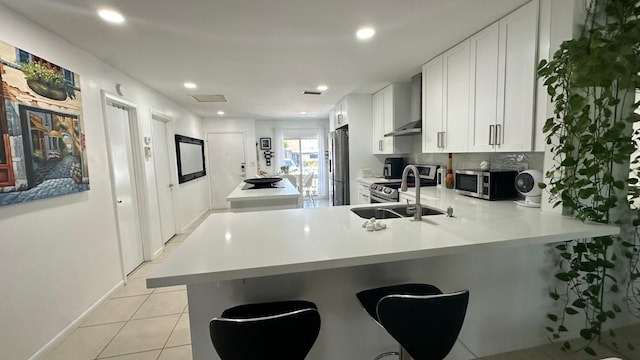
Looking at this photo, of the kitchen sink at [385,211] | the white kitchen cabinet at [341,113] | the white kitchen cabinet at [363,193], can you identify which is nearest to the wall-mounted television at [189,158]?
the white kitchen cabinet at [341,113]

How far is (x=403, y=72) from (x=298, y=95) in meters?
1.74

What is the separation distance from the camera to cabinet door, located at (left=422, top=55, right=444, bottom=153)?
111 inches

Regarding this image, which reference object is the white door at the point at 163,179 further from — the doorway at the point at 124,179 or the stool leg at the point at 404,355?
the stool leg at the point at 404,355

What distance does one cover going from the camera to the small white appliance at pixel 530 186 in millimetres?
1892

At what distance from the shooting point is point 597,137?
1.48m

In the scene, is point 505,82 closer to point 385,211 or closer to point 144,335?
point 385,211

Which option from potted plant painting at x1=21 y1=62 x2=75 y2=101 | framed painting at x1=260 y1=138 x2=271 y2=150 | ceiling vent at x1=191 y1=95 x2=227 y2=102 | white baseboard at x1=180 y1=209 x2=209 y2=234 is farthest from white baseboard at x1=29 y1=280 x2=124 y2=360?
framed painting at x1=260 y1=138 x2=271 y2=150

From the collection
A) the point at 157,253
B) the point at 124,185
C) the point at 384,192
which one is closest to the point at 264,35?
the point at 384,192

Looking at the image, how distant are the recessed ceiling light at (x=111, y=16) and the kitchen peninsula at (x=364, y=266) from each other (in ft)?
5.05

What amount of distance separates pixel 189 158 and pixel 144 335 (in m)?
3.87

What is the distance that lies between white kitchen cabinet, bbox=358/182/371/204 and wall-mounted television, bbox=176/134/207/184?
318 centimetres

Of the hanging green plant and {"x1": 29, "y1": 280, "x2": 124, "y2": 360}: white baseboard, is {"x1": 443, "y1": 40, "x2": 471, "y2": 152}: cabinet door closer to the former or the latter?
the hanging green plant

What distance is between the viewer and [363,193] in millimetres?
4191

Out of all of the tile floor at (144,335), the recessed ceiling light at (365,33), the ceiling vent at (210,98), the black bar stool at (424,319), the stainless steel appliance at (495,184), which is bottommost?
the tile floor at (144,335)
